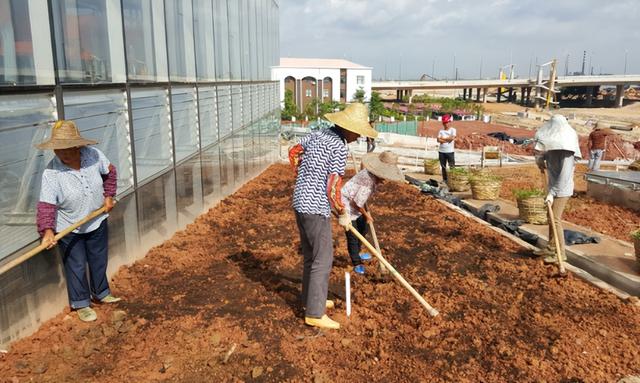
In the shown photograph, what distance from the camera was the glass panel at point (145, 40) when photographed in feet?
16.8

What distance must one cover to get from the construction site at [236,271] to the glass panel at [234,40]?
6.31 feet

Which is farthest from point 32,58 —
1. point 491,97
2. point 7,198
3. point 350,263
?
point 491,97

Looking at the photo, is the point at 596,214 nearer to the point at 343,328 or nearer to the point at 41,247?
the point at 343,328

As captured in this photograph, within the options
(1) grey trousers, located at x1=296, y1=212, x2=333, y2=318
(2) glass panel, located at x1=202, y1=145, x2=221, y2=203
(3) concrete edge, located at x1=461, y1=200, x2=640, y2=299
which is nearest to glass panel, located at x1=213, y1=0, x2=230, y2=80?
(2) glass panel, located at x1=202, y1=145, x2=221, y2=203

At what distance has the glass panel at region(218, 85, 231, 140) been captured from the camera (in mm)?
9195

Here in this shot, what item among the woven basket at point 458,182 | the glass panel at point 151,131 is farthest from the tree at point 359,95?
the glass panel at point 151,131

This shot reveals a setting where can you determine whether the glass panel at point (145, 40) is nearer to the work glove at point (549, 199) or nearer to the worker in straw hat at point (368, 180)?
the worker in straw hat at point (368, 180)

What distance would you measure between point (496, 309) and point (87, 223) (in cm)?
360

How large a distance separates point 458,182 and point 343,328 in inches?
276

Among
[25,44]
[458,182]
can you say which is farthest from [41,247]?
[458,182]

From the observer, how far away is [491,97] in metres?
121

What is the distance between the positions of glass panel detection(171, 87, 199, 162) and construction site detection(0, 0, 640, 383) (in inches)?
1.7

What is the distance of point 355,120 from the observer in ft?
12.2

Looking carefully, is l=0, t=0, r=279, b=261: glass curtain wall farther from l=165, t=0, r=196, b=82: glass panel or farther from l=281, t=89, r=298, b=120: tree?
l=281, t=89, r=298, b=120: tree
